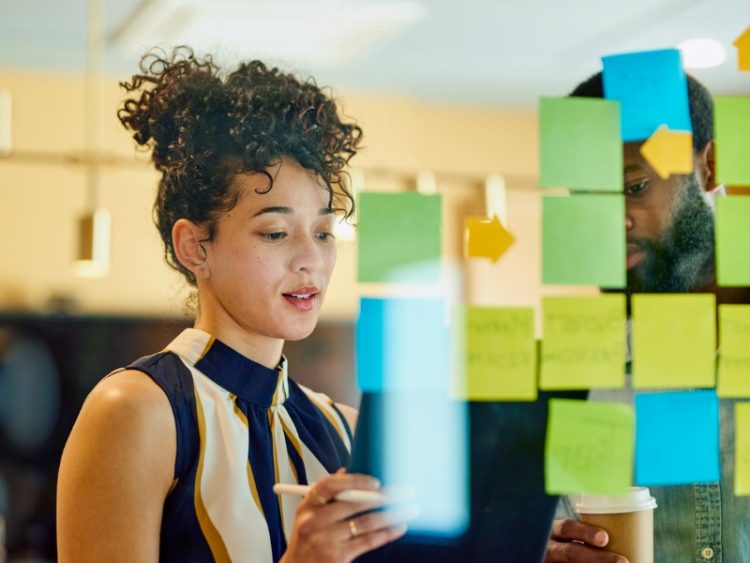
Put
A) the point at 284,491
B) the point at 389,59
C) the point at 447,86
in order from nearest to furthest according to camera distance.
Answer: the point at 284,491 < the point at 447,86 < the point at 389,59

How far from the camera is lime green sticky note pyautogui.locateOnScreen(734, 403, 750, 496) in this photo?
1042 mm

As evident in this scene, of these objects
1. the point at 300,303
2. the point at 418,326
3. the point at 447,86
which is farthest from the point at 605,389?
the point at 447,86

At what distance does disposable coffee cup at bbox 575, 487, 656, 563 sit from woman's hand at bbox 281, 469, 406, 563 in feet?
0.75

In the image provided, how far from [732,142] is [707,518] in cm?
38

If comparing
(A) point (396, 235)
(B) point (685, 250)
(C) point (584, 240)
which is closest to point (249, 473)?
(A) point (396, 235)

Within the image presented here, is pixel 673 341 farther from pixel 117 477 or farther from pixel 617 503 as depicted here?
pixel 117 477

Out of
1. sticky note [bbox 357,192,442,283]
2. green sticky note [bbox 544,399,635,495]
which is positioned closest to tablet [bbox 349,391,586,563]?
green sticky note [bbox 544,399,635,495]

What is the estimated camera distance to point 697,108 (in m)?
1.04

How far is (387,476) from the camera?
35.4 inches

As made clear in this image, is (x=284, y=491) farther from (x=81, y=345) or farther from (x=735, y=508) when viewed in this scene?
(x=81, y=345)

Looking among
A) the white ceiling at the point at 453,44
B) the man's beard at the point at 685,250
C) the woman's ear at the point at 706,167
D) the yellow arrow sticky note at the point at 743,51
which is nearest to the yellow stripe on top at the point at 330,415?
the man's beard at the point at 685,250

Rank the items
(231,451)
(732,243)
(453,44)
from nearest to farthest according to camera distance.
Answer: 1. (231,451)
2. (732,243)
3. (453,44)

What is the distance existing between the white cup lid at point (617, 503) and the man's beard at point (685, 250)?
0.20 metres

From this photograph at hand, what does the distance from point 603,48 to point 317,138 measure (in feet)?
6.65
